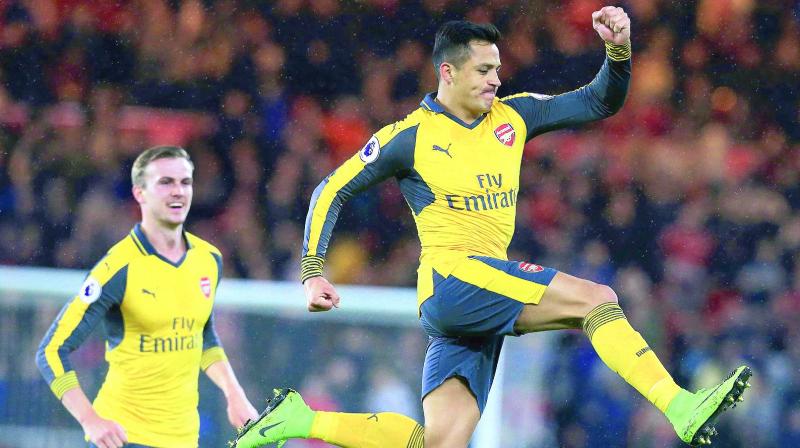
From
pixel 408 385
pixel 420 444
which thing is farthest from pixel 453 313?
pixel 408 385

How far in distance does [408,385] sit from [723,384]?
3762 millimetres

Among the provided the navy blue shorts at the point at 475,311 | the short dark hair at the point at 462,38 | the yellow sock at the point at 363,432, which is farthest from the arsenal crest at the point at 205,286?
the short dark hair at the point at 462,38

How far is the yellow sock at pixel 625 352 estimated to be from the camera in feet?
13.9

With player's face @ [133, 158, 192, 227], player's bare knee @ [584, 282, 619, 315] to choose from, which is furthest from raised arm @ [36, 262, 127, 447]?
player's bare knee @ [584, 282, 619, 315]

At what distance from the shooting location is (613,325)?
434 cm

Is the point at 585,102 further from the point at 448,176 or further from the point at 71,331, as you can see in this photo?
the point at 71,331

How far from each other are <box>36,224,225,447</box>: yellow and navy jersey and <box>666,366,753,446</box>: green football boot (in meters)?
2.46

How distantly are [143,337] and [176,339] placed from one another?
15 centimetres

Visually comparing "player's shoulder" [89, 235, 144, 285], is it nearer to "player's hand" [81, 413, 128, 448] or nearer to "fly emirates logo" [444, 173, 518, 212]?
"player's hand" [81, 413, 128, 448]

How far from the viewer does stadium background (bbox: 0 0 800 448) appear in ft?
25.1

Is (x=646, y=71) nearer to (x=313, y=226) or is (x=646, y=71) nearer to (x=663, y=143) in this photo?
(x=663, y=143)

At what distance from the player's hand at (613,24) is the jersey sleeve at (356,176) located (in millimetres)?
778

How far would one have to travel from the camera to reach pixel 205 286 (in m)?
5.79

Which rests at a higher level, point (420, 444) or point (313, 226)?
point (313, 226)
